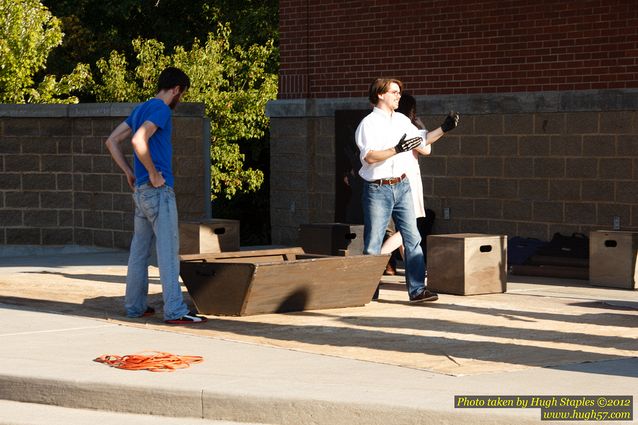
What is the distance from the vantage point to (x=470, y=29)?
719 inches

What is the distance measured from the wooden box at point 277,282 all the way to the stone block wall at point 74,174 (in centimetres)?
635

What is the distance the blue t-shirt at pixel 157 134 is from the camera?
10.9 m

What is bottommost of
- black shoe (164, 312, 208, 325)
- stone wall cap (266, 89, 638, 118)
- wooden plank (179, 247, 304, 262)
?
black shoe (164, 312, 208, 325)

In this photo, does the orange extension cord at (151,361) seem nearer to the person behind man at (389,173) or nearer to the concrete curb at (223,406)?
the concrete curb at (223,406)

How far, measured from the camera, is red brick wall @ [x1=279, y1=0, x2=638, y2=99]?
16656 mm

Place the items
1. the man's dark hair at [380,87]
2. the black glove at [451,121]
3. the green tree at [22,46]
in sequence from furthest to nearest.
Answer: the green tree at [22,46], the man's dark hair at [380,87], the black glove at [451,121]

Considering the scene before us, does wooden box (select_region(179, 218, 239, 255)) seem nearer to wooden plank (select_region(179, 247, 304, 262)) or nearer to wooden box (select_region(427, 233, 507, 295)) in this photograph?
wooden plank (select_region(179, 247, 304, 262))

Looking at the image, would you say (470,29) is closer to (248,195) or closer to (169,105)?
(169,105)

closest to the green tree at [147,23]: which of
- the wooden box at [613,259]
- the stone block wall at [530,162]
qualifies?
the stone block wall at [530,162]

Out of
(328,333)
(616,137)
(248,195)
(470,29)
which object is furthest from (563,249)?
(248,195)

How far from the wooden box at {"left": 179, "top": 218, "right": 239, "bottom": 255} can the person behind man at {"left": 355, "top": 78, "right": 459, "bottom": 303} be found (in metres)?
3.31

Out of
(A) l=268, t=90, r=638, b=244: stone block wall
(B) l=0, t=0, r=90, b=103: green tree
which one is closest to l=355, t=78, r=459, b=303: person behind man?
(A) l=268, t=90, r=638, b=244: stone block wall

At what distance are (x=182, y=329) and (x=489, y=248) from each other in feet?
13.1

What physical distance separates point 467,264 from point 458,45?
5.93 meters
